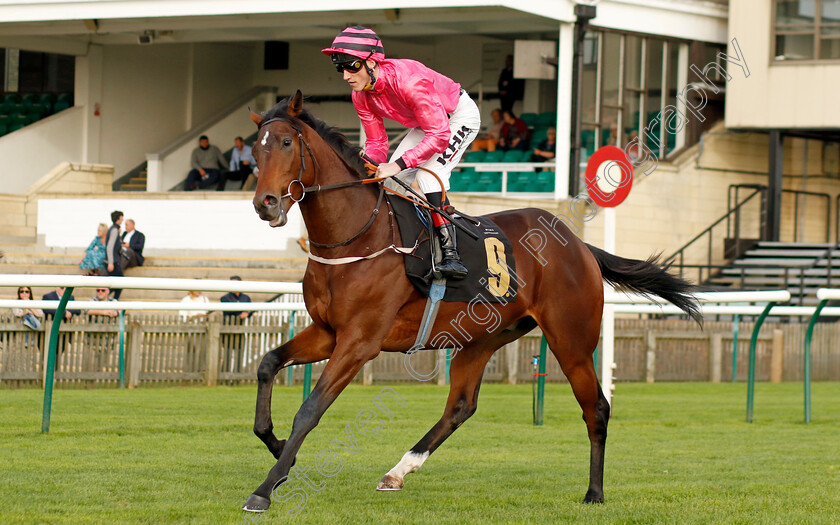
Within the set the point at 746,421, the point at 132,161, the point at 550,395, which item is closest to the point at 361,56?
the point at 746,421

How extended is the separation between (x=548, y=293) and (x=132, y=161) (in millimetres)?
18739

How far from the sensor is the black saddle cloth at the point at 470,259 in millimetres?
5391

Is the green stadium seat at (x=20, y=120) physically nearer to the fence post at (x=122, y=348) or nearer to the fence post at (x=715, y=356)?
the fence post at (x=122, y=348)

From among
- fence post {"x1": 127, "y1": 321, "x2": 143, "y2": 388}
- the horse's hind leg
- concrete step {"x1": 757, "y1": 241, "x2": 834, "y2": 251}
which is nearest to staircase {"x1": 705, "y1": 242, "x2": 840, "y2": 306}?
concrete step {"x1": 757, "y1": 241, "x2": 834, "y2": 251}

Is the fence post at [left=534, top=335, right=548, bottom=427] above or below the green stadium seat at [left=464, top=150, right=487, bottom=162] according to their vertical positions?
below

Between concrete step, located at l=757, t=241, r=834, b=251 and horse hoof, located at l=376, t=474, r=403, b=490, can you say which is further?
concrete step, located at l=757, t=241, r=834, b=251

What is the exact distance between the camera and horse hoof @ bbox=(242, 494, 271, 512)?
4578 millimetres

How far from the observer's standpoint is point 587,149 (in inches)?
780

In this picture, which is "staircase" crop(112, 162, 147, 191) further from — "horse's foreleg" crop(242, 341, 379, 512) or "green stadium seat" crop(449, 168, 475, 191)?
"horse's foreleg" crop(242, 341, 379, 512)

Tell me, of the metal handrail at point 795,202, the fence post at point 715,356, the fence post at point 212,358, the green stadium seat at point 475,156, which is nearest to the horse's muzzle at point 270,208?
the fence post at point 212,358

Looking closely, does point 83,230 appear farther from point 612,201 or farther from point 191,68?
point 612,201

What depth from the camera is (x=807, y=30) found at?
20.2m

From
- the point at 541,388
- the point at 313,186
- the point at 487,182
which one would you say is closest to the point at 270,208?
the point at 313,186

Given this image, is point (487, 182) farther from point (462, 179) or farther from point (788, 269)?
point (788, 269)
